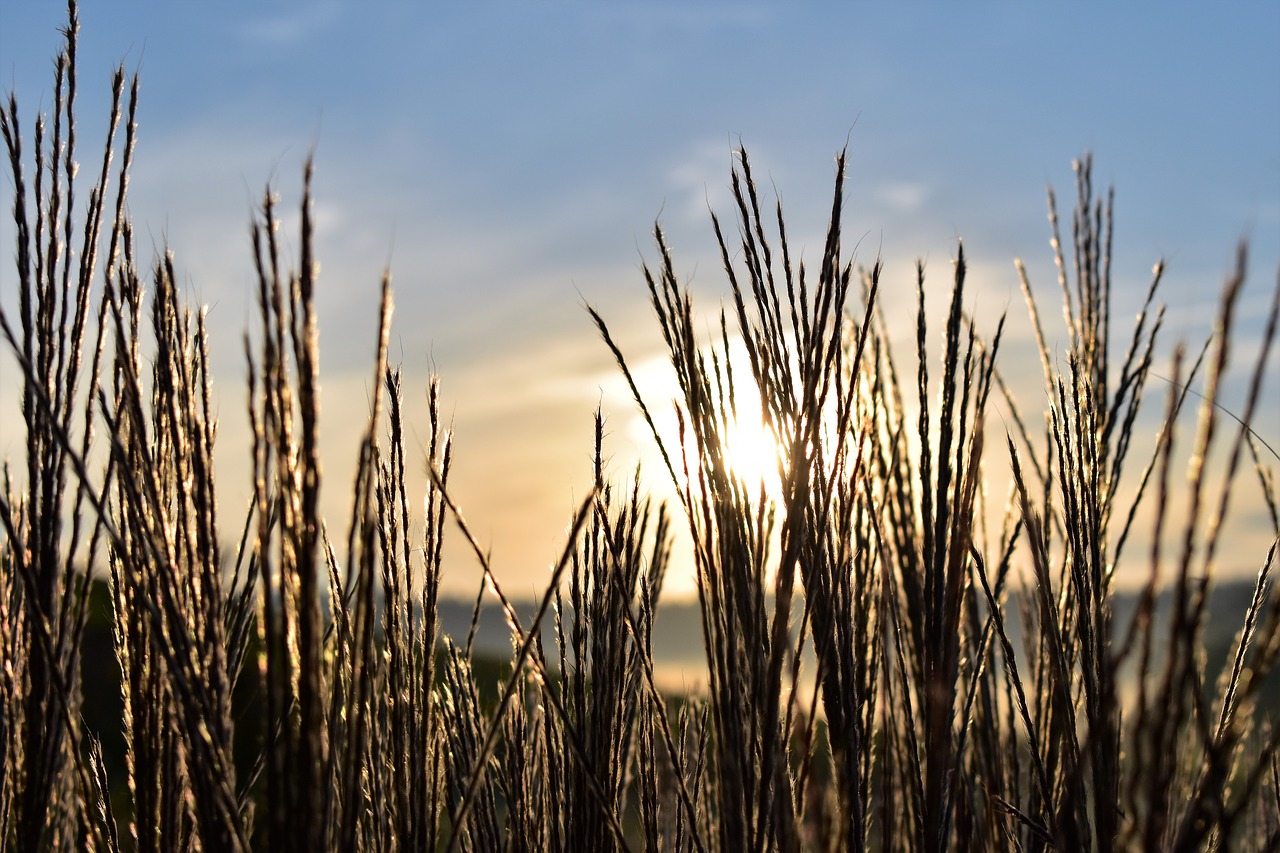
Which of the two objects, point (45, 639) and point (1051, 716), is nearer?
point (45, 639)

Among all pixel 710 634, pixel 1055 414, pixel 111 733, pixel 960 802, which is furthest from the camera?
pixel 111 733

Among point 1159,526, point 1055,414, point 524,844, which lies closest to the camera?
point 1159,526

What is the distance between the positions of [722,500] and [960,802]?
0.53m

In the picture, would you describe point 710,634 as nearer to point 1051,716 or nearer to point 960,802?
point 960,802

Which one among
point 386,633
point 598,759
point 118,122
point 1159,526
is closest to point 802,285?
point 1159,526

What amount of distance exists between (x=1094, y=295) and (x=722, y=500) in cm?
153

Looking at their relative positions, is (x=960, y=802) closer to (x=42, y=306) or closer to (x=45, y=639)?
(x=45, y=639)

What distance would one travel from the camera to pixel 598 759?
1.43 metres

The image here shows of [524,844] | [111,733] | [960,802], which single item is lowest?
[111,733]

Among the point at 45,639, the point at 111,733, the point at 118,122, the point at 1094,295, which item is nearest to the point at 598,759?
the point at 45,639

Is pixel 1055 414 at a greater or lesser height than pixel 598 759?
greater

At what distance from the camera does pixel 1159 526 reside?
679 mm

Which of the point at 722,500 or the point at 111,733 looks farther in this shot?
the point at 111,733

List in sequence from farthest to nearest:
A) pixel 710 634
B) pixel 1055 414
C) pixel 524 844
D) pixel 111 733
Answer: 1. pixel 111 733
2. pixel 524 844
3. pixel 1055 414
4. pixel 710 634
